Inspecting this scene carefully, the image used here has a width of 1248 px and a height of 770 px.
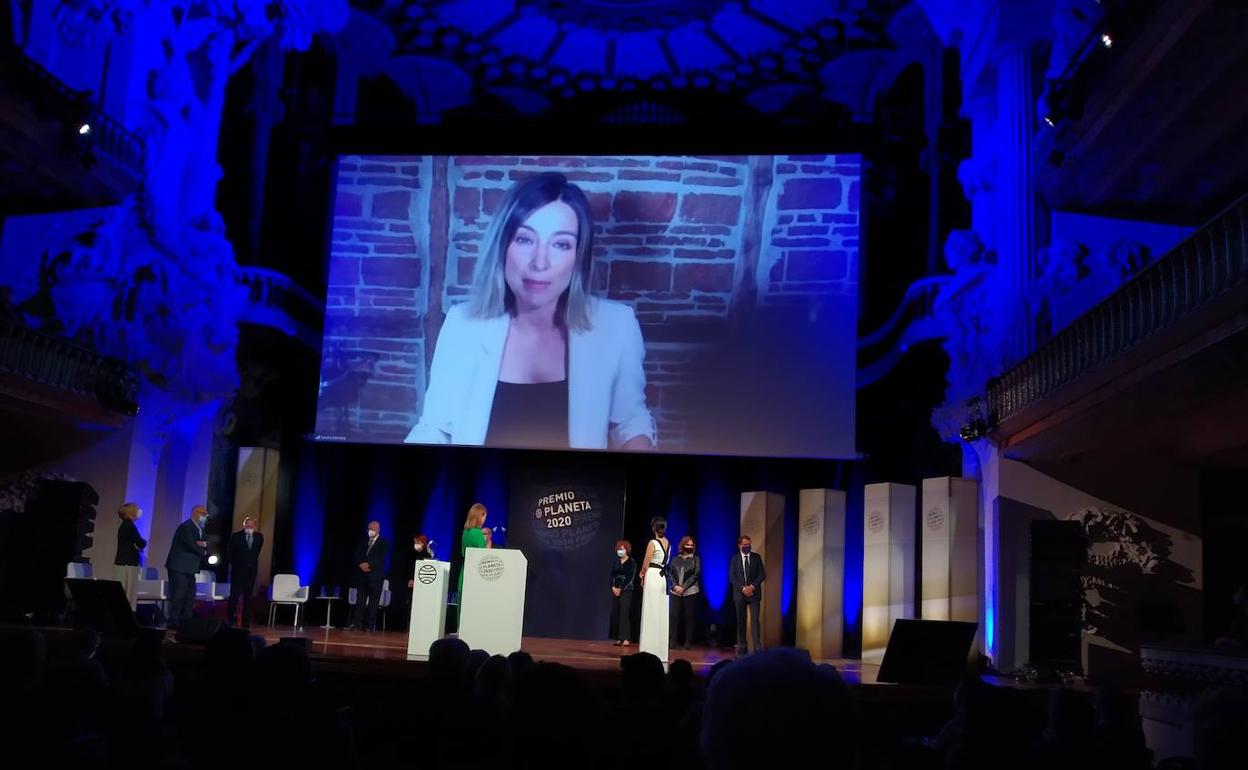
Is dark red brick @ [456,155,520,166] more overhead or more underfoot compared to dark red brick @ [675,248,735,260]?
more overhead

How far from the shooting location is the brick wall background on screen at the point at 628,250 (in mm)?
13367

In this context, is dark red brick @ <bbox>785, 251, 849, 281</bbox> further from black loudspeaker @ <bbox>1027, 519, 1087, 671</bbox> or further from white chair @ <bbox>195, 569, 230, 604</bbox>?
white chair @ <bbox>195, 569, 230, 604</bbox>

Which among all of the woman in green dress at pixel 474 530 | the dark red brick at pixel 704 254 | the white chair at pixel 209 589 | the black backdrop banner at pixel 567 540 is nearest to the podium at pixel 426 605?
the woman in green dress at pixel 474 530

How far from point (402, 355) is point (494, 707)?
10.7 m

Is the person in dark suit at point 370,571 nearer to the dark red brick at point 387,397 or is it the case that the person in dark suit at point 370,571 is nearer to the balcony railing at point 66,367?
the dark red brick at point 387,397

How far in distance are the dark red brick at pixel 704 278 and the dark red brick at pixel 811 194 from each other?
42.2 inches

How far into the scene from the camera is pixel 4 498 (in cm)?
1263

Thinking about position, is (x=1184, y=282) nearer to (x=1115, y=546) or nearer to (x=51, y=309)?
(x=1115, y=546)

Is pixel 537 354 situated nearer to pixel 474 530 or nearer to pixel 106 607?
pixel 474 530

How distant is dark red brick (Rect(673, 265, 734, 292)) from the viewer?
1345 cm

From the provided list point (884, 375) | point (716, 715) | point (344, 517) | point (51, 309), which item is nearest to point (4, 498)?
point (51, 309)

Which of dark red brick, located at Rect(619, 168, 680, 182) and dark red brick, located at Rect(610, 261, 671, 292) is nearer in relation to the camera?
dark red brick, located at Rect(610, 261, 671, 292)

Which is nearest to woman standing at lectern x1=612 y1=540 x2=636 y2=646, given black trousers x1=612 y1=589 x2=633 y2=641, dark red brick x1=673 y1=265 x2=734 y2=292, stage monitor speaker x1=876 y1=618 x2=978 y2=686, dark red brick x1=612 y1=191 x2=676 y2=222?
black trousers x1=612 y1=589 x2=633 y2=641

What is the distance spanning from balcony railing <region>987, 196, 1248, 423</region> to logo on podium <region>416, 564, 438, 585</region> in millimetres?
5461
